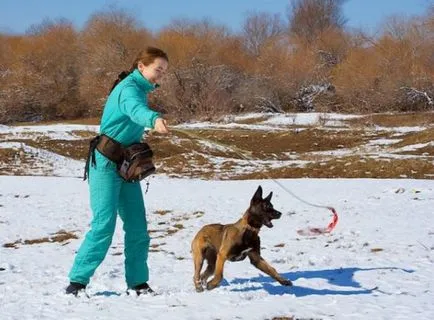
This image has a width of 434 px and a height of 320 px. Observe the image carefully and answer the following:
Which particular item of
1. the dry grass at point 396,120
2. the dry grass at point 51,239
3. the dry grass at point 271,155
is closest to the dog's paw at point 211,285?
the dry grass at point 51,239

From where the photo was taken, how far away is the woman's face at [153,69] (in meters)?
4.60

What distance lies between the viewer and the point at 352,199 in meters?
11.8

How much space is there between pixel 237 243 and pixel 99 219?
1.15 meters

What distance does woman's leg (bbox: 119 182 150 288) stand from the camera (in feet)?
15.7

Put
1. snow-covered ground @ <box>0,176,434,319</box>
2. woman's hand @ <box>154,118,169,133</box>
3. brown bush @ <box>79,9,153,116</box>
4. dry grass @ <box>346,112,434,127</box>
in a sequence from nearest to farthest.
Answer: woman's hand @ <box>154,118,169,133</box> < snow-covered ground @ <box>0,176,434,319</box> < dry grass @ <box>346,112,434,127</box> < brown bush @ <box>79,9,153,116</box>

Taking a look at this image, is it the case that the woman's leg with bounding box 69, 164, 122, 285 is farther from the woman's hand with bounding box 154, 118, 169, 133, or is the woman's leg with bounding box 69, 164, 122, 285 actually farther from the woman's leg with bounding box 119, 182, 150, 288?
the woman's hand with bounding box 154, 118, 169, 133

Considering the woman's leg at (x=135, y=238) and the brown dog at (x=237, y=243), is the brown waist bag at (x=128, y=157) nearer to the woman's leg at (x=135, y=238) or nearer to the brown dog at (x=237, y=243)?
the woman's leg at (x=135, y=238)

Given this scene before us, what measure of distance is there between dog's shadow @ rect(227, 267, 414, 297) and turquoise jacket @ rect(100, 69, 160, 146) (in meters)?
1.55

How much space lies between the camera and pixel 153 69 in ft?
15.1

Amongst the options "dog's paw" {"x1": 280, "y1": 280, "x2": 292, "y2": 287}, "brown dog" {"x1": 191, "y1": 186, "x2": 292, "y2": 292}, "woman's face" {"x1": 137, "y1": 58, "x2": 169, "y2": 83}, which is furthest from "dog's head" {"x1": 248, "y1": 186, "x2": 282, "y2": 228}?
"woman's face" {"x1": 137, "y1": 58, "x2": 169, "y2": 83}

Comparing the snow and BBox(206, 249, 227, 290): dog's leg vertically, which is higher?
BBox(206, 249, 227, 290): dog's leg

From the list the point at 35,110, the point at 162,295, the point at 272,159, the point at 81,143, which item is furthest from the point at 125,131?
the point at 35,110

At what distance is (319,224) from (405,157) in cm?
1068

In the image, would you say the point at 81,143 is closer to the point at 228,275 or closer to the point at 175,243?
the point at 175,243
